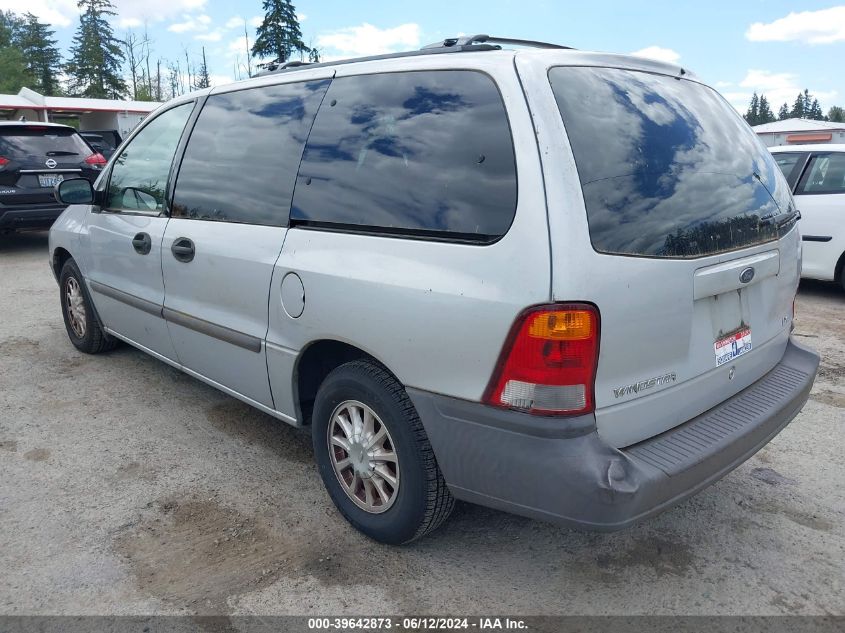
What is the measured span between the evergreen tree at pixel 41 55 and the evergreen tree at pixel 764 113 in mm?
85264

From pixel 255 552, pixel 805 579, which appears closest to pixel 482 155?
pixel 255 552

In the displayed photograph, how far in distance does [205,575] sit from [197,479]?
795 millimetres

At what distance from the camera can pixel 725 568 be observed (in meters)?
2.57

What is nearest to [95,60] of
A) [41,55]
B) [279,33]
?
[41,55]

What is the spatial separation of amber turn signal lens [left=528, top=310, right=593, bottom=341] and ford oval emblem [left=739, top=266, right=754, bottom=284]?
2.61ft

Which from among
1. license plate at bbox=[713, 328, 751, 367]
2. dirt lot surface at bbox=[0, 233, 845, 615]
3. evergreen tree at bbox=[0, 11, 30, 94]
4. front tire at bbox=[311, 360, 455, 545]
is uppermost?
evergreen tree at bbox=[0, 11, 30, 94]

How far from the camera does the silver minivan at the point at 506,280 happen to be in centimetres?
207

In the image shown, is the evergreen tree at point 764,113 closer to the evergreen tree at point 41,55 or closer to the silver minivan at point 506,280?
the evergreen tree at point 41,55

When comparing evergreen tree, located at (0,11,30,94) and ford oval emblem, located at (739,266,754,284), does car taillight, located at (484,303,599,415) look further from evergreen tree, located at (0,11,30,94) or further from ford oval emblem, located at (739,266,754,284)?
evergreen tree, located at (0,11,30,94)

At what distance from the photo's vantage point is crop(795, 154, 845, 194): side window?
6.72 meters

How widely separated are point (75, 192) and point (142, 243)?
908 millimetres

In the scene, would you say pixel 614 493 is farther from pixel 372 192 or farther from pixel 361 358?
pixel 372 192

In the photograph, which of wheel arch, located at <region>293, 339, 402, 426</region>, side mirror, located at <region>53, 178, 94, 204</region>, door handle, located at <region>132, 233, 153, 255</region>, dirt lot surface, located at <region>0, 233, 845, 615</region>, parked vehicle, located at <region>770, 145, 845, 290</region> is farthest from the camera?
parked vehicle, located at <region>770, 145, 845, 290</region>

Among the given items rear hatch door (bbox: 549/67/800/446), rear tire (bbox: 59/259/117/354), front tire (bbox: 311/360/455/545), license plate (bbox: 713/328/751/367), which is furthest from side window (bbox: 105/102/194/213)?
license plate (bbox: 713/328/751/367)
